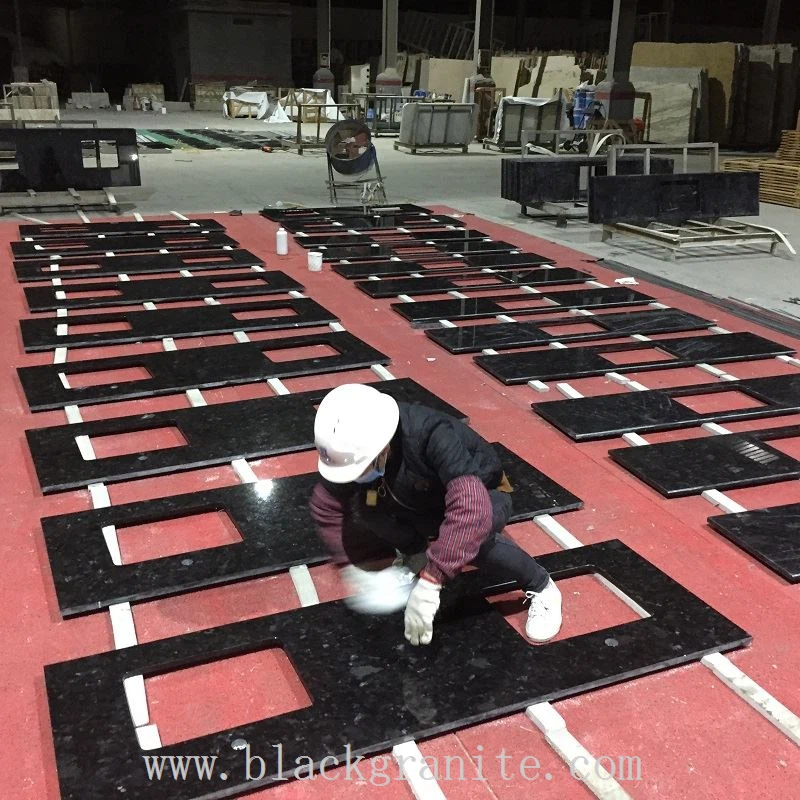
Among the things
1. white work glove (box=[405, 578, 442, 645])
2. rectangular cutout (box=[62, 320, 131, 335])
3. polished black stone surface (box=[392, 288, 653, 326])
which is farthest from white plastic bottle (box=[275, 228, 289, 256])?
white work glove (box=[405, 578, 442, 645])

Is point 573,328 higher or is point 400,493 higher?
point 400,493

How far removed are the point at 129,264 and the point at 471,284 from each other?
129 inches

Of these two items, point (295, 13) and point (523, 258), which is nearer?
point (523, 258)

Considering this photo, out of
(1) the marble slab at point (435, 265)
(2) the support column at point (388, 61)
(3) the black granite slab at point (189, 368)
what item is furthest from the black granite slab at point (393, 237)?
(2) the support column at point (388, 61)

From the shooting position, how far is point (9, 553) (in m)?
3.37

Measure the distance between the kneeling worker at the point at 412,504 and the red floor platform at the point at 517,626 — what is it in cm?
21

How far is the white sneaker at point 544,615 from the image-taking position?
2.85m

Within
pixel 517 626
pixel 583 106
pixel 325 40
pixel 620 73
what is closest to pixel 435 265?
pixel 517 626

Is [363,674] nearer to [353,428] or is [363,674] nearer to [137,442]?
[353,428]

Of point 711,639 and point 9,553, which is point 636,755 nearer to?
point 711,639

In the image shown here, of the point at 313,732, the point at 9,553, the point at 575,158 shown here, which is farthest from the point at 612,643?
the point at 575,158

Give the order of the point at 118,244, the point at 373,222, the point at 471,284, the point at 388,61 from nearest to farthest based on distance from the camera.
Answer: the point at 471,284, the point at 118,244, the point at 373,222, the point at 388,61

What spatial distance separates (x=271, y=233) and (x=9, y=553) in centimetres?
691

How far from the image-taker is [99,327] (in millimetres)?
6371
